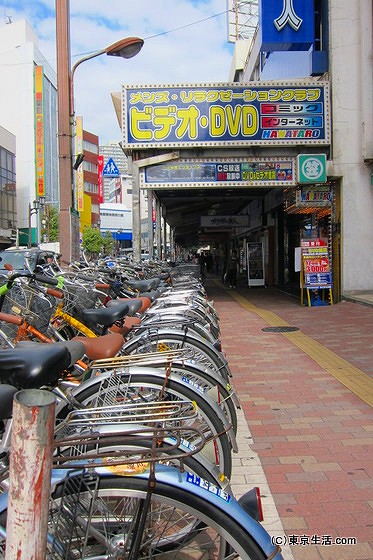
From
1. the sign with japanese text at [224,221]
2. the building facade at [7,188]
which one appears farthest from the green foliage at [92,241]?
the sign with japanese text at [224,221]

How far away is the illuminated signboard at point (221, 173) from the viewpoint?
12.1 m

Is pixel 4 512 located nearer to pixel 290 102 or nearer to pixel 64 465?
pixel 64 465

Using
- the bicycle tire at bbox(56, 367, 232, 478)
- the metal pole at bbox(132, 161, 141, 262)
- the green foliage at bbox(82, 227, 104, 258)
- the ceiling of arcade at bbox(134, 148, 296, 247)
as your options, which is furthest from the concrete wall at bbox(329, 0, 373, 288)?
the green foliage at bbox(82, 227, 104, 258)

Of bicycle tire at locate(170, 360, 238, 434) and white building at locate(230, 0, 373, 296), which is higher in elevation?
white building at locate(230, 0, 373, 296)

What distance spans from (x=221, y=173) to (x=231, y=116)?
1312 millimetres

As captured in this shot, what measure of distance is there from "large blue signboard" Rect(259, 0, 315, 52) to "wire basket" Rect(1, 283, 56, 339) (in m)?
A: 10.2

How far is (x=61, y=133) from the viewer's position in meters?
8.41

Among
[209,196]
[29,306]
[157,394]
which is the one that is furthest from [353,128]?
[157,394]

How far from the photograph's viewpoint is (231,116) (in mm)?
11781

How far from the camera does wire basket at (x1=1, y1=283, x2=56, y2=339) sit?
372 centimetres

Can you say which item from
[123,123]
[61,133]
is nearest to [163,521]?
[61,133]

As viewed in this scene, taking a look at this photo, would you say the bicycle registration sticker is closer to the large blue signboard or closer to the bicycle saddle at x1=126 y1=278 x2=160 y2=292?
the bicycle saddle at x1=126 y1=278 x2=160 y2=292

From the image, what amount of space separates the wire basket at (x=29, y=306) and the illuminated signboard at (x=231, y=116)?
854 cm

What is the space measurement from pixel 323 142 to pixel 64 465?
11500 mm
